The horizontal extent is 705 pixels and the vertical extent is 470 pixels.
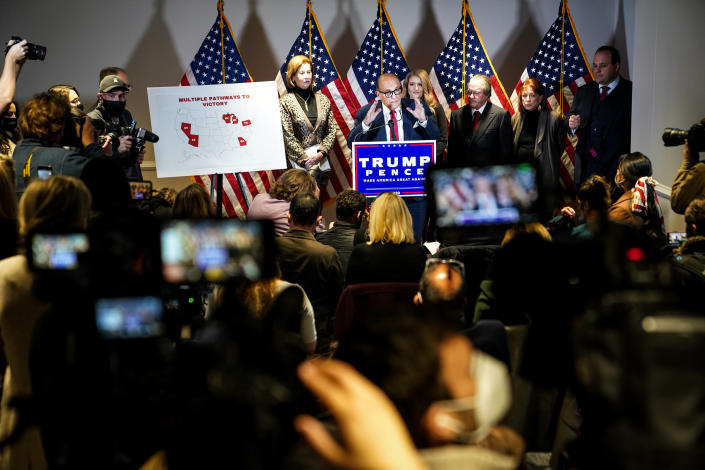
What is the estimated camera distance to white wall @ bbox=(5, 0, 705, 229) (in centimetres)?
667

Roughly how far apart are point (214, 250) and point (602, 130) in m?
5.18

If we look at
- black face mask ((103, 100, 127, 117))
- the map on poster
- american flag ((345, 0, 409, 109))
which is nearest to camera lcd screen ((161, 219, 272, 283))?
black face mask ((103, 100, 127, 117))

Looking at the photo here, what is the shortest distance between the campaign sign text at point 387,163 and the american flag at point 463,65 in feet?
6.20

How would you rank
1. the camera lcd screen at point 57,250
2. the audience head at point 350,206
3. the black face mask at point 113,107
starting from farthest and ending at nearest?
the black face mask at point 113,107 < the audience head at point 350,206 < the camera lcd screen at point 57,250

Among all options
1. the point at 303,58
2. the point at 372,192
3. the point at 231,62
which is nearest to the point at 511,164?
the point at 372,192

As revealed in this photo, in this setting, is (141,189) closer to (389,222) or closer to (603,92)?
(389,222)

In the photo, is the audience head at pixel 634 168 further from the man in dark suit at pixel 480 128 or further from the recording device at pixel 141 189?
the recording device at pixel 141 189

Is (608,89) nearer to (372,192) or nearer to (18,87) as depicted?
(372,192)

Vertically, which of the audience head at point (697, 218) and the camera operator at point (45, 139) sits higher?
the camera operator at point (45, 139)

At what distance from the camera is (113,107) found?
14.9 ft

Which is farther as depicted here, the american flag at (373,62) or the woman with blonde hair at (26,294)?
the american flag at (373,62)

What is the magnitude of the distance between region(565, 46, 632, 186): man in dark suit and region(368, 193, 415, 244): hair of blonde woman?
10.9 ft

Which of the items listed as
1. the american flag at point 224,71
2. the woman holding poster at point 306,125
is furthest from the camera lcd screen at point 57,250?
the american flag at point 224,71

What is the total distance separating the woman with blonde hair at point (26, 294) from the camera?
1.77m
